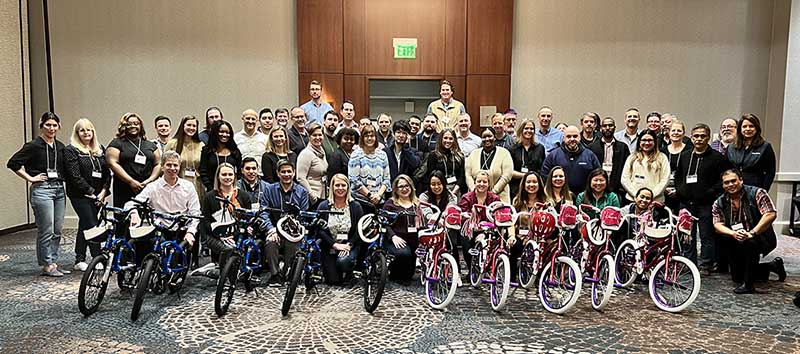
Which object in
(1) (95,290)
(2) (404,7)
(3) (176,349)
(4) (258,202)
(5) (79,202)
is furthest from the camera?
(2) (404,7)

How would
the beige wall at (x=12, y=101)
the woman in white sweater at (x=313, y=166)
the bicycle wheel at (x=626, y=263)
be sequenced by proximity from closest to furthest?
the bicycle wheel at (x=626, y=263)
the woman in white sweater at (x=313, y=166)
the beige wall at (x=12, y=101)

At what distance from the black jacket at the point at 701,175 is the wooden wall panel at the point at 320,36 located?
15.6 feet

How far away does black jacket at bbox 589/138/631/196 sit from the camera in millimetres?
5562

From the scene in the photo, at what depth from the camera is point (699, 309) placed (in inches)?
160

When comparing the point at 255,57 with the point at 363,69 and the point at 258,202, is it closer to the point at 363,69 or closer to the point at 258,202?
the point at 363,69

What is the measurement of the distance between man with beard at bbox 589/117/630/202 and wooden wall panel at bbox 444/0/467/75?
2.94 metres

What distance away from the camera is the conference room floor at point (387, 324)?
10.8 ft

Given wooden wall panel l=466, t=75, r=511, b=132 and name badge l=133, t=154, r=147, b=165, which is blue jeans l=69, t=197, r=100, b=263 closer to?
name badge l=133, t=154, r=147, b=165

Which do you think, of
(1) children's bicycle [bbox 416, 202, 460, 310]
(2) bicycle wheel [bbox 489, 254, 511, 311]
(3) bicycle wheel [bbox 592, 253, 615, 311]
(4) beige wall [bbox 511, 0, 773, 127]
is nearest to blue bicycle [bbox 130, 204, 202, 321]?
(1) children's bicycle [bbox 416, 202, 460, 310]

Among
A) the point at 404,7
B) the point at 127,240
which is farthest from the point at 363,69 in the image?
the point at 127,240

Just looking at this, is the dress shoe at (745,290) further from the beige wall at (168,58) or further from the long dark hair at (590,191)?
the beige wall at (168,58)

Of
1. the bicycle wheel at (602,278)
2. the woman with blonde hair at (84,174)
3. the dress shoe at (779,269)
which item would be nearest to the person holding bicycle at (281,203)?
the woman with blonde hair at (84,174)

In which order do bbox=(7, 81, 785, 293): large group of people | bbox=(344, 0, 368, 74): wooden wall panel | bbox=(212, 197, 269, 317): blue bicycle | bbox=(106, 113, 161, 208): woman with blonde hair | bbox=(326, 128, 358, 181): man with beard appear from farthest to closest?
bbox=(344, 0, 368, 74): wooden wall panel < bbox=(326, 128, 358, 181): man with beard < bbox=(106, 113, 161, 208): woman with blonde hair < bbox=(7, 81, 785, 293): large group of people < bbox=(212, 197, 269, 317): blue bicycle

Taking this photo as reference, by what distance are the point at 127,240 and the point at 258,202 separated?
101 cm
